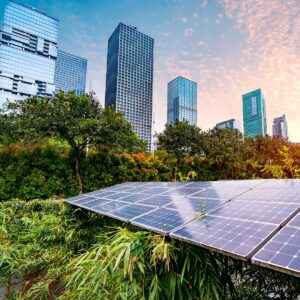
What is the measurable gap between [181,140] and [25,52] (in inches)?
3099

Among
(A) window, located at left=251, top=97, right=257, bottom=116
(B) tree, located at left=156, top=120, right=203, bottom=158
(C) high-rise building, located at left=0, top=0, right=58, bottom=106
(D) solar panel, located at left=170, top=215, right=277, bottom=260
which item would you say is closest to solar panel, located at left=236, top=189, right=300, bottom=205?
(D) solar panel, located at left=170, top=215, right=277, bottom=260

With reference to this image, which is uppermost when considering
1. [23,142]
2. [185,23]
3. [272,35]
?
[185,23]

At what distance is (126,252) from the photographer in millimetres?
1780

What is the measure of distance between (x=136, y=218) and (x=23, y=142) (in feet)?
28.0

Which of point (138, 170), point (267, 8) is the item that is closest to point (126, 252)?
point (267, 8)

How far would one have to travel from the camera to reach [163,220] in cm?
204

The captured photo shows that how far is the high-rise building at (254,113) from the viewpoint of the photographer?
4109 inches

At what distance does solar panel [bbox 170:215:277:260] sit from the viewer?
1.31m

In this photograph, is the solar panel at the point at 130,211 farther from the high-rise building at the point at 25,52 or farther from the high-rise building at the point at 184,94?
the high-rise building at the point at 184,94

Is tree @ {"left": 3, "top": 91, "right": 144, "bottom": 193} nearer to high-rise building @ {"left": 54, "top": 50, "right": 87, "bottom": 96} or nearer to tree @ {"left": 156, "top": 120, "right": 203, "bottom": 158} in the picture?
tree @ {"left": 156, "top": 120, "right": 203, "bottom": 158}

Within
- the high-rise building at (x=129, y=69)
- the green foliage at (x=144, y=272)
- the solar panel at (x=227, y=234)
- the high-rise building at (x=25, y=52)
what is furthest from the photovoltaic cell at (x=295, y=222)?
the high-rise building at (x=25, y=52)

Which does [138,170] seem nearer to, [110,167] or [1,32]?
[110,167]

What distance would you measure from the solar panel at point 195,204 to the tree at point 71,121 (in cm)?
694

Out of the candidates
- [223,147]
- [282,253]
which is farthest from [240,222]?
[223,147]
